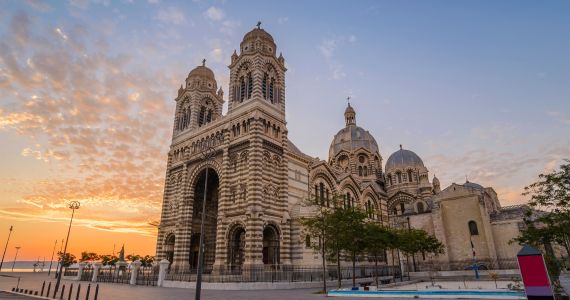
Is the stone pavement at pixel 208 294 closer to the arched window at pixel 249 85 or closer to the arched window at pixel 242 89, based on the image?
the arched window at pixel 249 85

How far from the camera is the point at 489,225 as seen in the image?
132 feet

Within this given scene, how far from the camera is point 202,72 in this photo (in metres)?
45.0

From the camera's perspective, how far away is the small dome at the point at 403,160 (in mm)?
62638

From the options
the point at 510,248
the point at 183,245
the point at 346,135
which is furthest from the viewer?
the point at 346,135

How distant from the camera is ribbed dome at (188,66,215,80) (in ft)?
147

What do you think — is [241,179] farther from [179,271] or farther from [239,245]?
[179,271]

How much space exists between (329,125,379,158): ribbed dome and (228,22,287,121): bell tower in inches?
1081

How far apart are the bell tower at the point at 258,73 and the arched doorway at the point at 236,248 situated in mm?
13023

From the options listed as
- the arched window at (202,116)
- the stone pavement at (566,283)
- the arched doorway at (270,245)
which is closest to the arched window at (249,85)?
the arched window at (202,116)

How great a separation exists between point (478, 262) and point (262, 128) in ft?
99.0

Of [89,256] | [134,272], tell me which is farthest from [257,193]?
[89,256]

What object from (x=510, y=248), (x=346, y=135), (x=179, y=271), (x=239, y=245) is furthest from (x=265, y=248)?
(x=346, y=135)

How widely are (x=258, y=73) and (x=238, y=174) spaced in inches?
447

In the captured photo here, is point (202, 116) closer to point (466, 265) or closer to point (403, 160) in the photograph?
point (466, 265)
